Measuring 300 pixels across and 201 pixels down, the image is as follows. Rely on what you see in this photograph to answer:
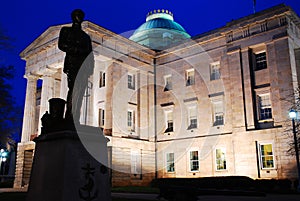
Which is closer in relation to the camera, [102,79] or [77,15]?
[77,15]

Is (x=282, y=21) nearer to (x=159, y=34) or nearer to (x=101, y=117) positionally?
(x=101, y=117)

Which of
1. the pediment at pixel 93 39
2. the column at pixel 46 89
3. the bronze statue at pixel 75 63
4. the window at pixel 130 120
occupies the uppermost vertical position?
the pediment at pixel 93 39

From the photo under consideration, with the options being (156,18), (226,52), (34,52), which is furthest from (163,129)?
(156,18)

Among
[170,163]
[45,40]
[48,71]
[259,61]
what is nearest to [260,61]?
[259,61]

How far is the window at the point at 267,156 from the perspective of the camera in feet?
85.4

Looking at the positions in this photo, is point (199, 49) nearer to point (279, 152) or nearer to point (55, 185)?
point (279, 152)

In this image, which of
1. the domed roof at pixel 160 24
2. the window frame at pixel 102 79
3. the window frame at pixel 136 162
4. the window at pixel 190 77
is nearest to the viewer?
the window frame at pixel 136 162

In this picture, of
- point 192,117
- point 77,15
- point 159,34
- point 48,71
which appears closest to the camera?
point 77,15

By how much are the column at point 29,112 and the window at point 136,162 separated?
37.8ft

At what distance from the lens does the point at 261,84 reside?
28078 millimetres

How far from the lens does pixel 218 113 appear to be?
30.9m

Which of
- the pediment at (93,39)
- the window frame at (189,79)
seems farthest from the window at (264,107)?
the pediment at (93,39)

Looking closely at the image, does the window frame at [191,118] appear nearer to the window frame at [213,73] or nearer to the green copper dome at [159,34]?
the window frame at [213,73]

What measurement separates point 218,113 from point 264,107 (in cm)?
464
